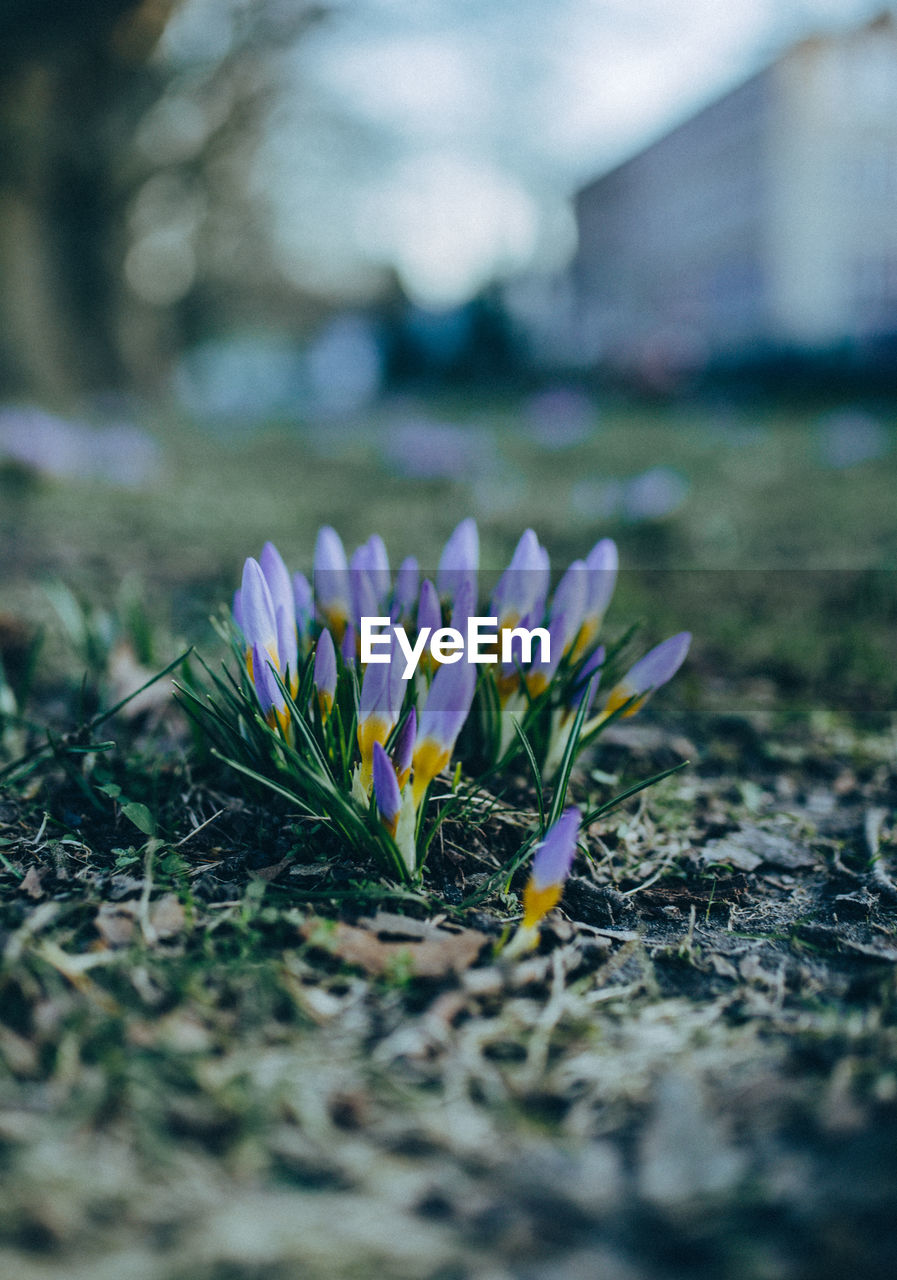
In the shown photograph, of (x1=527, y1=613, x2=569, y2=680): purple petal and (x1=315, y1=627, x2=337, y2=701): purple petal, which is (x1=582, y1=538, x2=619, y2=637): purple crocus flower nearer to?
(x1=527, y1=613, x2=569, y2=680): purple petal

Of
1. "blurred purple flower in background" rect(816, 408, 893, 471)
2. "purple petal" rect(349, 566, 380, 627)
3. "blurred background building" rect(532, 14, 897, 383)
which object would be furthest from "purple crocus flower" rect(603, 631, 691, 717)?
"blurred background building" rect(532, 14, 897, 383)

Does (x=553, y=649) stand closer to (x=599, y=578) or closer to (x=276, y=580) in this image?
(x=599, y=578)

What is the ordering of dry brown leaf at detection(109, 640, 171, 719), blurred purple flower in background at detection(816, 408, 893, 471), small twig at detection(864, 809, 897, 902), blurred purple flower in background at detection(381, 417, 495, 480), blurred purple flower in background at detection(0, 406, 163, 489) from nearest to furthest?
small twig at detection(864, 809, 897, 902) → dry brown leaf at detection(109, 640, 171, 719) → blurred purple flower in background at detection(0, 406, 163, 489) → blurred purple flower in background at detection(381, 417, 495, 480) → blurred purple flower in background at detection(816, 408, 893, 471)

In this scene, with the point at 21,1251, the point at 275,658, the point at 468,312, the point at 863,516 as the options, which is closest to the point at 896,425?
the point at 863,516

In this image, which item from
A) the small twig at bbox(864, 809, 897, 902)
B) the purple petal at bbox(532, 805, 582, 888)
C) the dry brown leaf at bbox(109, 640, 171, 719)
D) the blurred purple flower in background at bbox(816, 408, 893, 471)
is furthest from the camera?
the blurred purple flower in background at bbox(816, 408, 893, 471)

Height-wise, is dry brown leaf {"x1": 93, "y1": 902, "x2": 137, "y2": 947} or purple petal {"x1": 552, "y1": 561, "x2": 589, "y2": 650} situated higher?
purple petal {"x1": 552, "y1": 561, "x2": 589, "y2": 650}

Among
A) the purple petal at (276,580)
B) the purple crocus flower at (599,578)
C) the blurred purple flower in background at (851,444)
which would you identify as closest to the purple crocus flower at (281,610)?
the purple petal at (276,580)

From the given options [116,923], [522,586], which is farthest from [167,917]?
[522,586]
